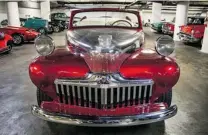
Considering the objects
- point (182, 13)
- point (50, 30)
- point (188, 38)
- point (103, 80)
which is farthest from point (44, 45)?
point (50, 30)

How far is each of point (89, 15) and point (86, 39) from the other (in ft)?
3.54

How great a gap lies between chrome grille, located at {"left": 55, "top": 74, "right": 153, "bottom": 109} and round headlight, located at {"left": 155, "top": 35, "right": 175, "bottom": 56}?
56 centimetres

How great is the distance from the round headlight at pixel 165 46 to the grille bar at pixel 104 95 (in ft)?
1.87

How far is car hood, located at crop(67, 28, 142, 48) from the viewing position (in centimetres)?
293

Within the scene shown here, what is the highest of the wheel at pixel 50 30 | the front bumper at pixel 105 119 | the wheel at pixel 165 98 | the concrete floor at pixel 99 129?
the wheel at pixel 165 98

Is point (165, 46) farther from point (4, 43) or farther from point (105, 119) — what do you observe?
point (4, 43)

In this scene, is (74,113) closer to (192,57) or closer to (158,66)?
(158,66)

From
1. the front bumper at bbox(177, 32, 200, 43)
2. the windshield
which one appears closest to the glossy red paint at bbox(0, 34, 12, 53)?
the windshield

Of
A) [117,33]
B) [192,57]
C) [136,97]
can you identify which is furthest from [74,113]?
[192,57]

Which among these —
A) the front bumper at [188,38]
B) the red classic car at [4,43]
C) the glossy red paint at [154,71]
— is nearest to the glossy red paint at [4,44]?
the red classic car at [4,43]

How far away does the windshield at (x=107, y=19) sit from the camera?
12.4 ft

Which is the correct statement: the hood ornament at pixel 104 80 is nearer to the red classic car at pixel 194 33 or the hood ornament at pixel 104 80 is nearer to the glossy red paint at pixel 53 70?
the glossy red paint at pixel 53 70

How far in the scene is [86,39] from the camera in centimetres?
303

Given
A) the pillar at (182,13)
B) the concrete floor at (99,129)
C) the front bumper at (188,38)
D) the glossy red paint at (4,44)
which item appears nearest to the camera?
the concrete floor at (99,129)
